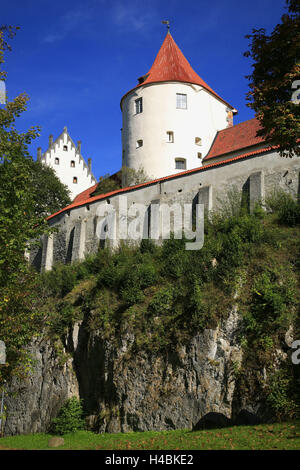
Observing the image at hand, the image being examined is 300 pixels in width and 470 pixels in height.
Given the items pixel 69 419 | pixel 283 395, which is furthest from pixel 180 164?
pixel 283 395

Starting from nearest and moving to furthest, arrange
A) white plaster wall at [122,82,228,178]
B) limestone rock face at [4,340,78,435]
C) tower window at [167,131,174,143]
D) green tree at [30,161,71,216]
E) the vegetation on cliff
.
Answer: the vegetation on cliff
limestone rock face at [4,340,78,435]
white plaster wall at [122,82,228,178]
tower window at [167,131,174,143]
green tree at [30,161,71,216]

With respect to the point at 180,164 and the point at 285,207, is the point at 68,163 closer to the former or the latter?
the point at 180,164

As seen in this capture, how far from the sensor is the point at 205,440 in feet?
40.2

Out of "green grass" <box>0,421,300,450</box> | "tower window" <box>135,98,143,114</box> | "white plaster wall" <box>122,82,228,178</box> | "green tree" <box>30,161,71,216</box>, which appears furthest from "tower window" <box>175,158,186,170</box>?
"green grass" <box>0,421,300,450</box>

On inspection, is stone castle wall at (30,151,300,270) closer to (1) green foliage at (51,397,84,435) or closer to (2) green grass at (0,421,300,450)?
(1) green foliage at (51,397,84,435)

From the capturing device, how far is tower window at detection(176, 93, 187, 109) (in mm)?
33594

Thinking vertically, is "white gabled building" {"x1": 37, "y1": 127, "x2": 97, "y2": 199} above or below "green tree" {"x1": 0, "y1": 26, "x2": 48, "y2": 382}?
above

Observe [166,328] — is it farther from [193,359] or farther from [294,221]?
[294,221]

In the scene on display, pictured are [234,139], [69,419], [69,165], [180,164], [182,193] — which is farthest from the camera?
[69,165]

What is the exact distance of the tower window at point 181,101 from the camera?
110 feet

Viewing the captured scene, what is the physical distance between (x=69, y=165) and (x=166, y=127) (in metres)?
21.8

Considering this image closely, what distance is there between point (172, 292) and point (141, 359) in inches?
107

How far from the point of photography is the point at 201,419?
14.6m

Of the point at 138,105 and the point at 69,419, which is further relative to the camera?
the point at 138,105
